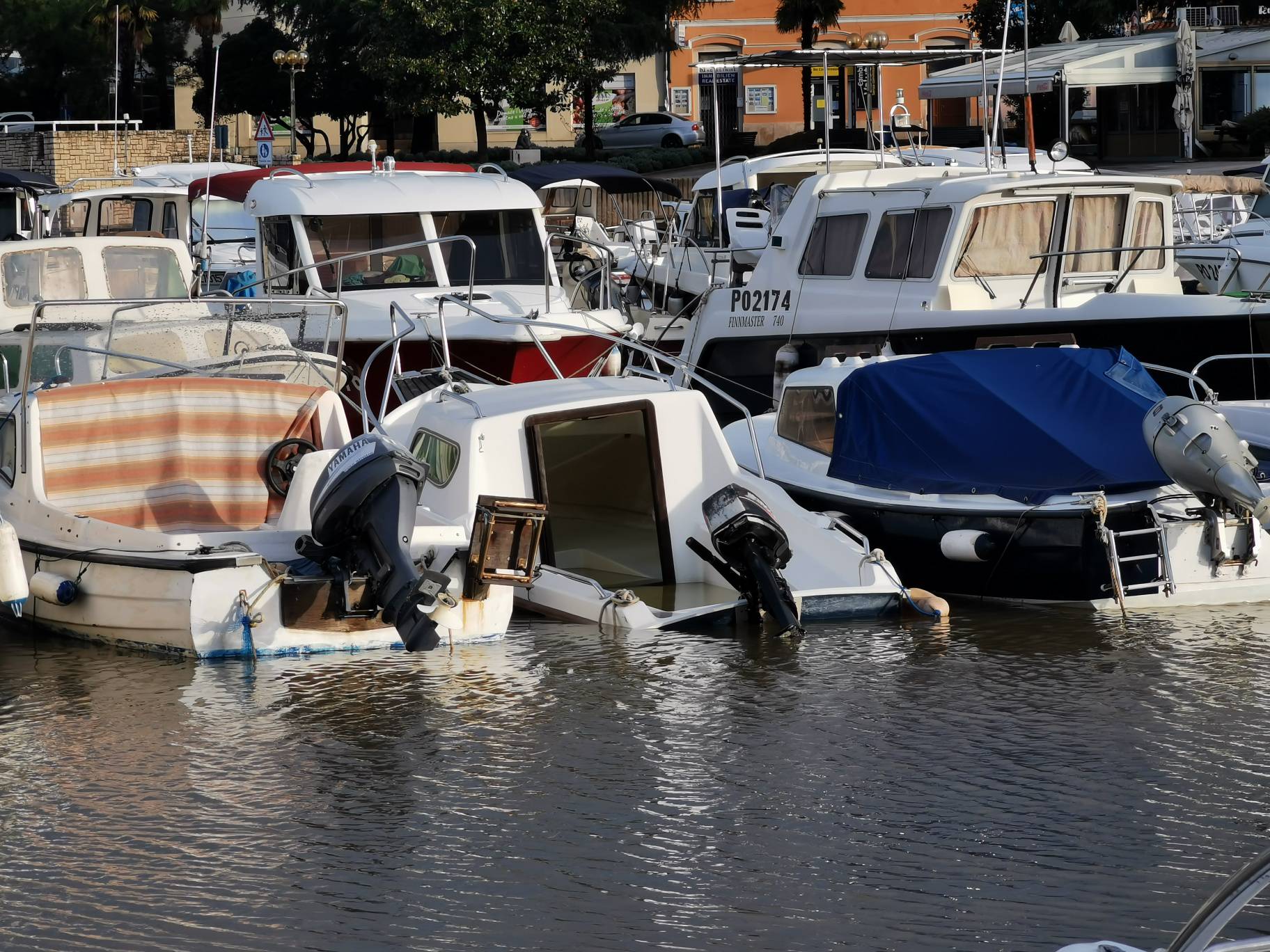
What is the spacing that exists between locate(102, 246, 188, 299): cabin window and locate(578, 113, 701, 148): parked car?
119 ft

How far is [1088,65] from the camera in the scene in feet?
123

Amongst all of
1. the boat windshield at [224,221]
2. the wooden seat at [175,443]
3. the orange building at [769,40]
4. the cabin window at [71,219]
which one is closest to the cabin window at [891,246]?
the wooden seat at [175,443]

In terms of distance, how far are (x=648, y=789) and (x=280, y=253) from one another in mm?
10166

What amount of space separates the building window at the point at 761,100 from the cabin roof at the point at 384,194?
39867mm

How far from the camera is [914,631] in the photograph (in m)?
10.6

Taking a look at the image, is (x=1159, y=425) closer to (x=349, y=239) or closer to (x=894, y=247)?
(x=894, y=247)

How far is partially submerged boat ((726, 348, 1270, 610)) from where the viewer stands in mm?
10555

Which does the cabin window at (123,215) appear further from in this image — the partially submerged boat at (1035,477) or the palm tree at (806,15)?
the palm tree at (806,15)

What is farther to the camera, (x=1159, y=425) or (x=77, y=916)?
(x=1159, y=425)

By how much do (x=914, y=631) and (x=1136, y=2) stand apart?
4002cm

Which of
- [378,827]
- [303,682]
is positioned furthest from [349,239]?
[378,827]

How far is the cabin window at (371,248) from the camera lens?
53.8ft

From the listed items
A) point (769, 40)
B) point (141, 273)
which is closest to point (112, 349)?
point (141, 273)

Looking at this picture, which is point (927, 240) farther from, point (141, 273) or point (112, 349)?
point (141, 273)
